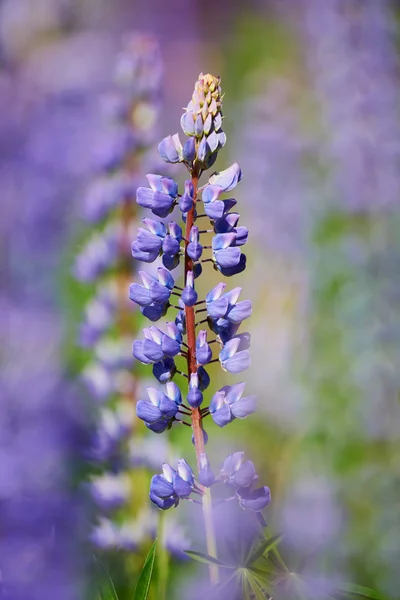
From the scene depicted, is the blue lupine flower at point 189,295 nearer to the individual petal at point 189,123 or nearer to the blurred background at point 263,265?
the individual petal at point 189,123

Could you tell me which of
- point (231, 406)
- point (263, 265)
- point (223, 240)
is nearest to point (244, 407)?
point (231, 406)

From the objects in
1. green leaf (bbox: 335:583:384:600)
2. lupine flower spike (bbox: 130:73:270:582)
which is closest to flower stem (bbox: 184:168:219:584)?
lupine flower spike (bbox: 130:73:270:582)

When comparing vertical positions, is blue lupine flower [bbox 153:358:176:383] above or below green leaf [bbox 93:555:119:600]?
above

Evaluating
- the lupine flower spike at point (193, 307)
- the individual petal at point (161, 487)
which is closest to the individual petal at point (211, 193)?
the lupine flower spike at point (193, 307)

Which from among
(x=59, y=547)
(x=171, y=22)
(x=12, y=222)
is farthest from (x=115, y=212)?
(x=171, y=22)

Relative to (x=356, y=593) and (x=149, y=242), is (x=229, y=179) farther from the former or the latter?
(x=356, y=593)

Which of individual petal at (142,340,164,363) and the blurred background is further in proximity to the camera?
the blurred background

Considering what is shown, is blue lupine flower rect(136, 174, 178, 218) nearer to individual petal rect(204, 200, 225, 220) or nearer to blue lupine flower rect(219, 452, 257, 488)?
individual petal rect(204, 200, 225, 220)
